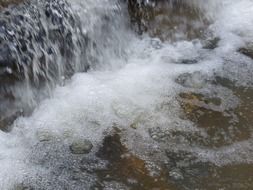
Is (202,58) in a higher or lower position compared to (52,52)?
lower

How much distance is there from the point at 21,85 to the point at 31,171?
777 mm

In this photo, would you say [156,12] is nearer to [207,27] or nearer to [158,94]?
[207,27]

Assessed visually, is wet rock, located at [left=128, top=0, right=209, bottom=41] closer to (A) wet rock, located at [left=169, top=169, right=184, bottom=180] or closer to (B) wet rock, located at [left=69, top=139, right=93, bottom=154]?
(B) wet rock, located at [left=69, top=139, right=93, bottom=154]

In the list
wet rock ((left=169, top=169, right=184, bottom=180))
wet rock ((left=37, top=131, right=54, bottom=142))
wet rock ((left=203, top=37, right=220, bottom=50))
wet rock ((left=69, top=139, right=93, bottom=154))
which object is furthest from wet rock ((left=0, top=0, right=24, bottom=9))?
wet rock ((left=203, top=37, right=220, bottom=50))

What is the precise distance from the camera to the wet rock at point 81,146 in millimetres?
3348

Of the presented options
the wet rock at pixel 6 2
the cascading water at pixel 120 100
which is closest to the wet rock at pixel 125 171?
the cascading water at pixel 120 100

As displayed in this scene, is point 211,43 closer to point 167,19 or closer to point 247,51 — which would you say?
point 247,51

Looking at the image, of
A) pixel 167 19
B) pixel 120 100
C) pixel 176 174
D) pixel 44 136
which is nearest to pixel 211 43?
pixel 167 19

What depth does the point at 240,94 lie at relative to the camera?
4.00 m

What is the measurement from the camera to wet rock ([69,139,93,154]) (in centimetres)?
335

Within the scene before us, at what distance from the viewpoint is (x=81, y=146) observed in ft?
11.1

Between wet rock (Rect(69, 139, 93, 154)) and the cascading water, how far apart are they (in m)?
0.02

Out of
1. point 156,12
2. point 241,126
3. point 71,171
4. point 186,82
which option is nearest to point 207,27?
point 156,12

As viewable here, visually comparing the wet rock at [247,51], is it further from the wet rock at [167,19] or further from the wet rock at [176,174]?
the wet rock at [176,174]
